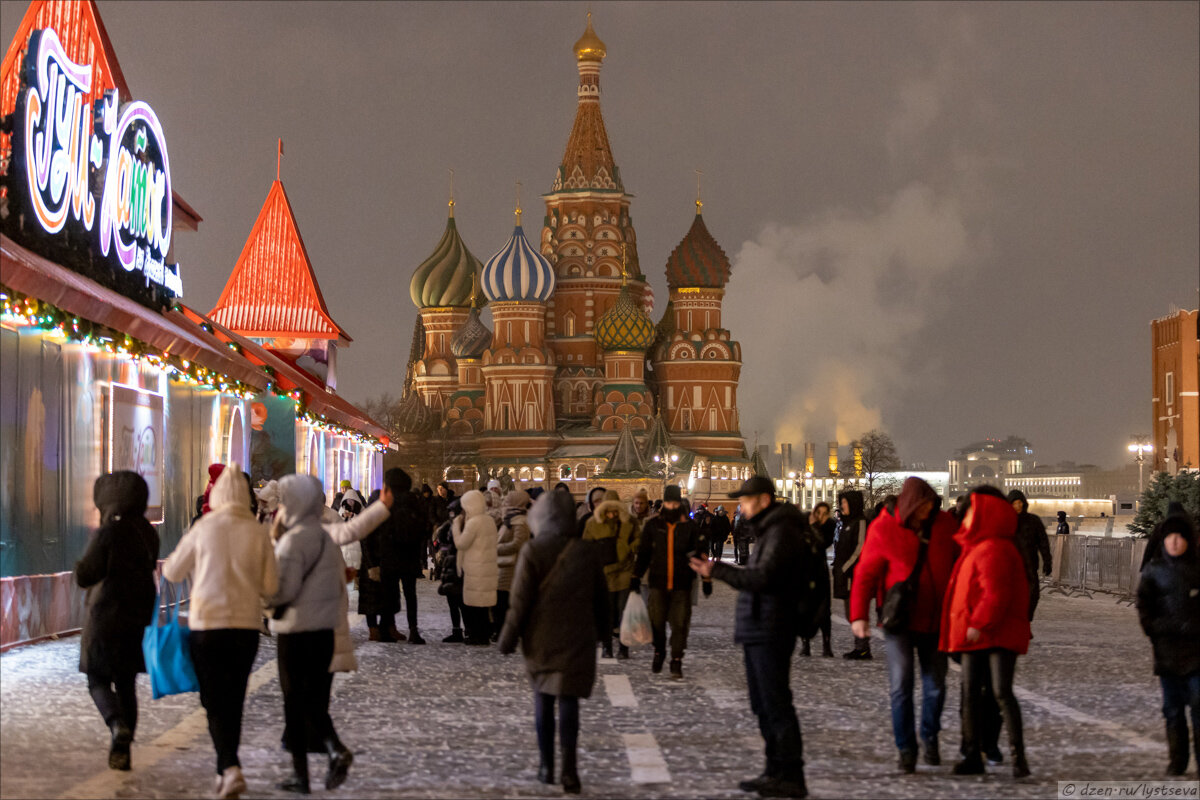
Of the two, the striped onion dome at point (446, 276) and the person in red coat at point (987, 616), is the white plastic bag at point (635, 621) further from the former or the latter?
the striped onion dome at point (446, 276)

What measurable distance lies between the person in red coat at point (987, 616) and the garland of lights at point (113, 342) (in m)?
8.01

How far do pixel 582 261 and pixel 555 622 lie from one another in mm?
99952

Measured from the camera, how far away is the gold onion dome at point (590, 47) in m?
114

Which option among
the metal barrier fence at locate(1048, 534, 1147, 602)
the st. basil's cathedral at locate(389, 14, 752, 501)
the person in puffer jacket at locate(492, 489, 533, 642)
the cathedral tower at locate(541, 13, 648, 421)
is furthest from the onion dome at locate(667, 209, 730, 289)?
the person in puffer jacket at locate(492, 489, 533, 642)

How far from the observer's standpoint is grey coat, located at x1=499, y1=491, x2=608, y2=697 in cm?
875

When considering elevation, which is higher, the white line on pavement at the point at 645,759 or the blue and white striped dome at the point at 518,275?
the blue and white striped dome at the point at 518,275

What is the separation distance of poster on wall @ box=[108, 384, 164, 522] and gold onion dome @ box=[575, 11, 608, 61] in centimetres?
9522

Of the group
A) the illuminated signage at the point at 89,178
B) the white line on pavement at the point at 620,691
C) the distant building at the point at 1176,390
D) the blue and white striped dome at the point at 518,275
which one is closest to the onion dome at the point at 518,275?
the blue and white striped dome at the point at 518,275

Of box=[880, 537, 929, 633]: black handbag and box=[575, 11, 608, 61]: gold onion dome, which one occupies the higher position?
box=[575, 11, 608, 61]: gold onion dome

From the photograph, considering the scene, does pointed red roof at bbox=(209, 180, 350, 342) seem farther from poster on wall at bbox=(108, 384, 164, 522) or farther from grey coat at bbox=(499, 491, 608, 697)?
grey coat at bbox=(499, 491, 608, 697)

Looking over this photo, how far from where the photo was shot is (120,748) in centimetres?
918

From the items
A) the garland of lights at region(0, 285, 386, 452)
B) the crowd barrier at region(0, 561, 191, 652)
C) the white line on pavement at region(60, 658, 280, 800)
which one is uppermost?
the garland of lights at region(0, 285, 386, 452)

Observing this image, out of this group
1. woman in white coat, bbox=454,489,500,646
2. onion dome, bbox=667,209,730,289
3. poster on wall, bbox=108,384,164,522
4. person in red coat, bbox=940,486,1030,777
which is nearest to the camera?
person in red coat, bbox=940,486,1030,777

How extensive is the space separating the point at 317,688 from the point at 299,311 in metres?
30.1
